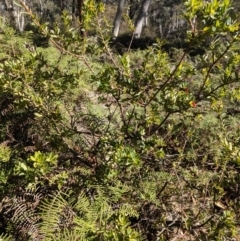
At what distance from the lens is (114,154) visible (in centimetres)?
229

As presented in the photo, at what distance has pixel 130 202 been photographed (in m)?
2.81

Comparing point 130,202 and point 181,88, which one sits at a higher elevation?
point 181,88

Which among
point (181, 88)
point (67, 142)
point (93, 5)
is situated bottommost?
point (67, 142)

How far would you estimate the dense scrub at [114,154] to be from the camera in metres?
2.17

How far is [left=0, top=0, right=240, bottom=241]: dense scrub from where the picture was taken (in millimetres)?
2168

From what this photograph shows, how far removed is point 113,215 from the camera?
8.15 feet

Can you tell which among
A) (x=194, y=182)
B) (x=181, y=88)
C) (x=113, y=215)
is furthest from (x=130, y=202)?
(x=181, y=88)

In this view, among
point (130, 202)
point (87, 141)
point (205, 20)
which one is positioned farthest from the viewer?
point (87, 141)

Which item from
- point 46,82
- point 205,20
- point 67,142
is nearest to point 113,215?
point 67,142

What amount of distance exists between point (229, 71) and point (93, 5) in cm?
110

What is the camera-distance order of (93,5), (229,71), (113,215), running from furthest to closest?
(113,215)
(93,5)
(229,71)

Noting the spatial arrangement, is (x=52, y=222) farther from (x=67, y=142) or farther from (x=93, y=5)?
(x=93, y=5)

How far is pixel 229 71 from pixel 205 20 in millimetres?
597

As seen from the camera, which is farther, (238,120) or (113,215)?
(238,120)
